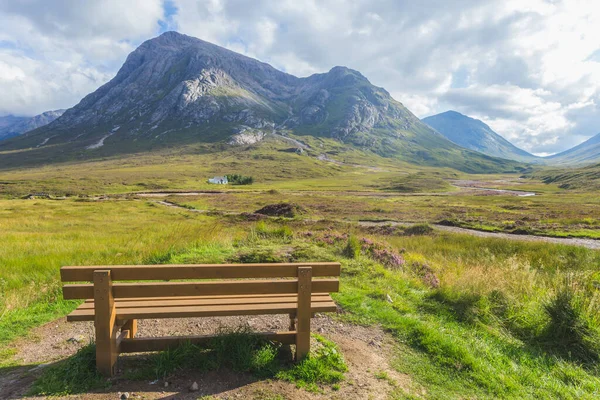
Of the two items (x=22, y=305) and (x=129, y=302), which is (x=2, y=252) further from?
(x=129, y=302)

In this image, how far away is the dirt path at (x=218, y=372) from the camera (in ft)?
13.2

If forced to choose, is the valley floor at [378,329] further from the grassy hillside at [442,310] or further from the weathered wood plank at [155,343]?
the weathered wood plank at [155,343]

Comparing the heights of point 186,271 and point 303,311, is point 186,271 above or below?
above

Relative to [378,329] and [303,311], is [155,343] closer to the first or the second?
[303,311]

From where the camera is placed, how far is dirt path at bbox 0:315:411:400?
13.2ft

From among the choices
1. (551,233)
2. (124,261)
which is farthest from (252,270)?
(551,233)

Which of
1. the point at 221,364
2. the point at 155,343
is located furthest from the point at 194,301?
the point at 221,364

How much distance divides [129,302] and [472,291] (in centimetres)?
805

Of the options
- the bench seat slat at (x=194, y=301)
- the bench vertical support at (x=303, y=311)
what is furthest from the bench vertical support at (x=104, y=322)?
the bench vertical support at (x=303, y=311)

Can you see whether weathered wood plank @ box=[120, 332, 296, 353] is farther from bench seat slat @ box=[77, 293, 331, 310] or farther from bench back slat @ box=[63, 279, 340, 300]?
bench back slat @ box=[63, 279, 340, 300]

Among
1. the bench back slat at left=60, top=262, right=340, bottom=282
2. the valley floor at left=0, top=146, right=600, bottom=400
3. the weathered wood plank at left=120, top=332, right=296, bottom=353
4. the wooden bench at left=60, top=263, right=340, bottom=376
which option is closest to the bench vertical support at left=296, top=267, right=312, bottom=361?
the wooden bench at left=60, top=263, right=340, bottom=376

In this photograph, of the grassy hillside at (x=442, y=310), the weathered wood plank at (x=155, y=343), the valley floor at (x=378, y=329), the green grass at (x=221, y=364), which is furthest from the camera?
the grassy hillside at (x=442, y=310)

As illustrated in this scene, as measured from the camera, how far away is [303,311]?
4.55m

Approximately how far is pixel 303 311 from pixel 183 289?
68.9 inches
